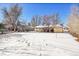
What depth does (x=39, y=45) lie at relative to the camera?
5.91ft

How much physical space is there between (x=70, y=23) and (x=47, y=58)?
0.42 metres

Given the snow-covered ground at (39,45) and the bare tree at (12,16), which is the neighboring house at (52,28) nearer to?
the snow-covered ground at (39,45)

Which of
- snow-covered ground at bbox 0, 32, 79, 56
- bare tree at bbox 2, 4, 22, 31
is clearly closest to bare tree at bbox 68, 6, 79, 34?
snow-covered ground at bbox 0, 32, 79, 56

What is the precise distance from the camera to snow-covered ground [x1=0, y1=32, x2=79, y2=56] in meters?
1.78

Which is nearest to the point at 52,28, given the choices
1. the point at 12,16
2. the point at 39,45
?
the point at 39,45

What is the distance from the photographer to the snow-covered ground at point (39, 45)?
1.78 meters

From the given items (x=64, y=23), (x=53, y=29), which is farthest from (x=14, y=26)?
(x=64, y=23)

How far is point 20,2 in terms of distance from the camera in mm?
1817

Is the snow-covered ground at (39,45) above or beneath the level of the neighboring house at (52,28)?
beneath

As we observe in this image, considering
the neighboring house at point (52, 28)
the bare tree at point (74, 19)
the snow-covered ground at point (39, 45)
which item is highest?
the bare tree at point (74, 19)

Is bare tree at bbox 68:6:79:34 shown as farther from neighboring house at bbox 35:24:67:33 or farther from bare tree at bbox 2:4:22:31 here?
bare tree at bbox 2:4:22:31

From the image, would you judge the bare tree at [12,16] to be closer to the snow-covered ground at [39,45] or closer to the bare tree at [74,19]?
the snow-covered ground at [39,45]

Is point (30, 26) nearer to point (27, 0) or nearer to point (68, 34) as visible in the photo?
point (27, 0)

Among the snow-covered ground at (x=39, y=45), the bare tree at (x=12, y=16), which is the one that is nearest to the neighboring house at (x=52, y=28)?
the snow-covered ground at (x=39, y=45)
